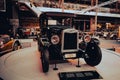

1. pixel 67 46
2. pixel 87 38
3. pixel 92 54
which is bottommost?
pixel 92 54

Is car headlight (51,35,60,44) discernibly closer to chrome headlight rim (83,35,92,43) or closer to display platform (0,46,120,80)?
display platform (0,46,120,80)

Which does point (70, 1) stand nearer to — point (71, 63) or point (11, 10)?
point (11, 10)

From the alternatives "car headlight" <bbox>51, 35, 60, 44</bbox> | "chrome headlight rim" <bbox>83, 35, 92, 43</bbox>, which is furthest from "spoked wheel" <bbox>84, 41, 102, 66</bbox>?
"car headlight" <bbox>51, 35, 60, 44</bbox>

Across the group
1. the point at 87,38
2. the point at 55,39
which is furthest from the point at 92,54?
the point at 55,39

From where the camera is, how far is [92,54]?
6254 millimetres

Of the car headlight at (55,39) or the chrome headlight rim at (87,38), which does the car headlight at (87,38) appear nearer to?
the chrome headlight rim at (87,38)

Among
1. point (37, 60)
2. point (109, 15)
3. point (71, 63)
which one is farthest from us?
point (109, 15)

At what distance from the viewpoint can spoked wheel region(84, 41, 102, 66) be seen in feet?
19.6

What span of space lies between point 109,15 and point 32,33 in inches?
497

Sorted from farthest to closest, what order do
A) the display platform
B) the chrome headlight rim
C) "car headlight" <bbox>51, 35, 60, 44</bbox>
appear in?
the chrome headlight rim, "car headlight" <bbox>51, 35, 60, 44</bbox>, the display platform

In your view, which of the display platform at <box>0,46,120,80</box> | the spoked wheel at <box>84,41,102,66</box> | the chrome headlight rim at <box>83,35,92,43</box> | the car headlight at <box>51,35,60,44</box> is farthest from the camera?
the chrome headlight rim at <box>83,35,92,43</box>

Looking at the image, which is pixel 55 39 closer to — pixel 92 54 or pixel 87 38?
pixel 87 38

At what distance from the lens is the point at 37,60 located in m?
7.04

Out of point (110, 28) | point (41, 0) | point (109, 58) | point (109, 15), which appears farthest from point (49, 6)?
point (109, 58)
